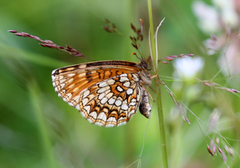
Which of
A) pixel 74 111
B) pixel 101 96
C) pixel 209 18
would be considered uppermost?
pixel 209 18

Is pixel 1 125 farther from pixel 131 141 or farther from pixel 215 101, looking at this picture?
pixel 215 101

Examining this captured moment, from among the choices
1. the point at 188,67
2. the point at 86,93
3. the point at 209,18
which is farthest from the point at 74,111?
the point at 209,18

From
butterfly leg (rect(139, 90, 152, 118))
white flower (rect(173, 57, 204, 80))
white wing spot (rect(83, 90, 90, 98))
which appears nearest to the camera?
butterfly leg (rect(139, 90, 152, 118))

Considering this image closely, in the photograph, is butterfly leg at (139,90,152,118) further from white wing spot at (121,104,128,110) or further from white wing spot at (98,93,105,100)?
white wing spot at (98,93,105,100)

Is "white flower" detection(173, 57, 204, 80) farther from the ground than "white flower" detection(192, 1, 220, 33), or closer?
closer

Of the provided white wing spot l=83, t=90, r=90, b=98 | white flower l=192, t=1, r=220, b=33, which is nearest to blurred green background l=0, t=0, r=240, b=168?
white flower l=192, t=1, r=220, b=33

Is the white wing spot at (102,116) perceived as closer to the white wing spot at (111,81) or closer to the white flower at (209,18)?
the white wing spot at (111,81)

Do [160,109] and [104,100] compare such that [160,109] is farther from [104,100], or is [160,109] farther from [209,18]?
[209,18]
